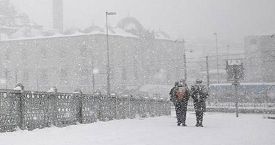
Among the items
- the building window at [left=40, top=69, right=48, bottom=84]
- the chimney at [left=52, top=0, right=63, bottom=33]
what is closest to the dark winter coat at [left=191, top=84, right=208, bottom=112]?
the building window at [left=40, top=69, right=48, bottom=84]

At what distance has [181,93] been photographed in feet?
51.5

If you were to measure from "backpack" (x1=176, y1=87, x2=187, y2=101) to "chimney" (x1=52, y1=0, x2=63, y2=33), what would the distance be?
3291 inches

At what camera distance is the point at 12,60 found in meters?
86.6

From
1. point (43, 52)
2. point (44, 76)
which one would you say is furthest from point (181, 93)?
point (43, 52)

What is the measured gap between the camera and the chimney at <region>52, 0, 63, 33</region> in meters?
96.8

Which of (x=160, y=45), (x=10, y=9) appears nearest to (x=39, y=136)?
(x=160, y=45)

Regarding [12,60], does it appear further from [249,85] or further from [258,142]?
[258,142]

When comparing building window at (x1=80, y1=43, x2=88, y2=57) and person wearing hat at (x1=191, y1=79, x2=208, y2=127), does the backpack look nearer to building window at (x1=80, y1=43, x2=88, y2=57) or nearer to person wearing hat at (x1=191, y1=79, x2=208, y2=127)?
person wearing hat at (x1=191, y1=79, x2=208, y2=127)

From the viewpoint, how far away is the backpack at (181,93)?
15.7m

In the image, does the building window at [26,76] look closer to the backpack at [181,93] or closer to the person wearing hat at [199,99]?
the backpack at [181,93]

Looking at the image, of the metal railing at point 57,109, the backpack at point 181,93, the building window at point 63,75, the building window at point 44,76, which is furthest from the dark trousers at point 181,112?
the building window at point 44,76

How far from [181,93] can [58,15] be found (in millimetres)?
84769

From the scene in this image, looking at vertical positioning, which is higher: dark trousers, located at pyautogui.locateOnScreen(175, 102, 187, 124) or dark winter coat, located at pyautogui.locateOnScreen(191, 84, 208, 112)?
dark winter coat, located at pyautogui.locateOnScreen(191, 84, 208, 112)

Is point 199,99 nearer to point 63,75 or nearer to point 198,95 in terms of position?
point 198,95
